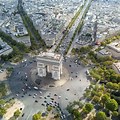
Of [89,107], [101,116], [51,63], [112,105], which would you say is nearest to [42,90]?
[51,63]

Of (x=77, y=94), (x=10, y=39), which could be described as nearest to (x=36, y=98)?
(x=77, y=94)

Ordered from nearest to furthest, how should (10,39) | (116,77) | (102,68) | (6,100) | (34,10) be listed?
(6,100) → (116,77) → (102,68) → (10,39) → (34,10)

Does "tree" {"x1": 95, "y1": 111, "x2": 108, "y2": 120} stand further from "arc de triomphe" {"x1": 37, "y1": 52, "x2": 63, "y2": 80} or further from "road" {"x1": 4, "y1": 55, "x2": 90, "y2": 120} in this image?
"arc de triomphe" {"x1": 37, "y1": 52, "x2": 63, "y2": 80}

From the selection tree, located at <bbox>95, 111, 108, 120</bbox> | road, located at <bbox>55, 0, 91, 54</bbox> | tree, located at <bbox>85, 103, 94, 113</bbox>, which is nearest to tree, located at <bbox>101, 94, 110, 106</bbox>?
tree, located at <bbox>85, 103, 94, 113</bbox>

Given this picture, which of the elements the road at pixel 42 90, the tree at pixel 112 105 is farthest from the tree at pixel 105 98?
the road at pixel 42 90

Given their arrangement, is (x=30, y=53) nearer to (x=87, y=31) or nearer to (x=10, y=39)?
(x=10, y=39)

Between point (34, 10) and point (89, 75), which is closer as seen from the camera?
point (89, 75)
